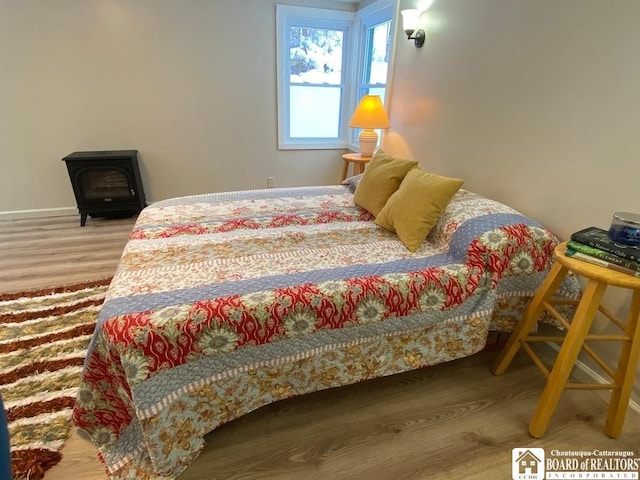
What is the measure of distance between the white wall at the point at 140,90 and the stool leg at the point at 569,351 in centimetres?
→ 336

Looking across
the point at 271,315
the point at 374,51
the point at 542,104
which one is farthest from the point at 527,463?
the point at 374,51

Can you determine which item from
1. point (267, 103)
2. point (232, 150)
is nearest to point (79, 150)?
point (232, 150)

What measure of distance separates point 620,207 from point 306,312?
1401 mm

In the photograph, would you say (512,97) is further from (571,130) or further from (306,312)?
(306,312)

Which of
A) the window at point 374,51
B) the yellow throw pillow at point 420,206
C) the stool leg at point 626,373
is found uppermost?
the window at point 374,51

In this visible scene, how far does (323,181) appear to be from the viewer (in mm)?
4254

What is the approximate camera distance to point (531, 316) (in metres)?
1.53

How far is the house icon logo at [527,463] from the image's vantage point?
1255 millimetres

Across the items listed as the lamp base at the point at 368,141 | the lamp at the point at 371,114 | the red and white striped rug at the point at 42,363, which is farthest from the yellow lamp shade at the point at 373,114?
the red and white striped rug at the point at 42,363

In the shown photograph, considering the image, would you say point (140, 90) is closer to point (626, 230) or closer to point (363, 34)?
point (363, 34)

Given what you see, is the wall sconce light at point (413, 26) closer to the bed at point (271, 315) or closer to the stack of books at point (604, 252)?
the bed at point (271, 315)

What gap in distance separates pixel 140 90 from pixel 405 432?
3.71 m

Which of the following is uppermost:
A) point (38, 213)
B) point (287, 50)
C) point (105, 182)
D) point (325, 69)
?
point (287, 50)

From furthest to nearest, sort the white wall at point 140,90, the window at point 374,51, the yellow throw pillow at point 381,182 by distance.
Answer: the window at point 374,51 < the white wall at point 140,90 < the yellow throw pillow at point 381,182
